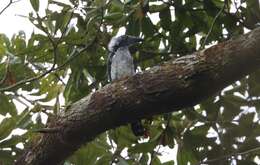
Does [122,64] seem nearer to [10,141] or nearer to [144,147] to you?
[144,147]

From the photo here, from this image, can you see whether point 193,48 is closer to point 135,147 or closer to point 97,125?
point 135,147

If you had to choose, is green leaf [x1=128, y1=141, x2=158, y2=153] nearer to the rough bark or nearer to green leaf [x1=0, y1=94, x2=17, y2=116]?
the rough bark

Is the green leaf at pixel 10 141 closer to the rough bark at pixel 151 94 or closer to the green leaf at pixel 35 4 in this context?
the rough bark at pixel 151 94

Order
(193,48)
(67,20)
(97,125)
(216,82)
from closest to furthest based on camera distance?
(216,82), (97,125), (67,20), (193,48)

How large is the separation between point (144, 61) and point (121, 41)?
28 cm

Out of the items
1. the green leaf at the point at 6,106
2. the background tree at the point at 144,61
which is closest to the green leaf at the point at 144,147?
the background tree at the point at 144,61

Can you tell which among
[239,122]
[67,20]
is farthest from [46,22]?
[239,122]

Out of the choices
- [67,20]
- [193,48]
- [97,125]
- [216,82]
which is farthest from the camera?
[193,48]

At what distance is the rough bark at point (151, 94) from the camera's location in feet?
7.83

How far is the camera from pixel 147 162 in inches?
134

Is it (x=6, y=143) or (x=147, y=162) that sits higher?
(x=6, y=143)

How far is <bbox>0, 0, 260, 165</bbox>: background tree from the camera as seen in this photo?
3.07 m

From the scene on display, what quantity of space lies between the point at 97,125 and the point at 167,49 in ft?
3.22

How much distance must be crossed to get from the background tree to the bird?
0.09 meters
